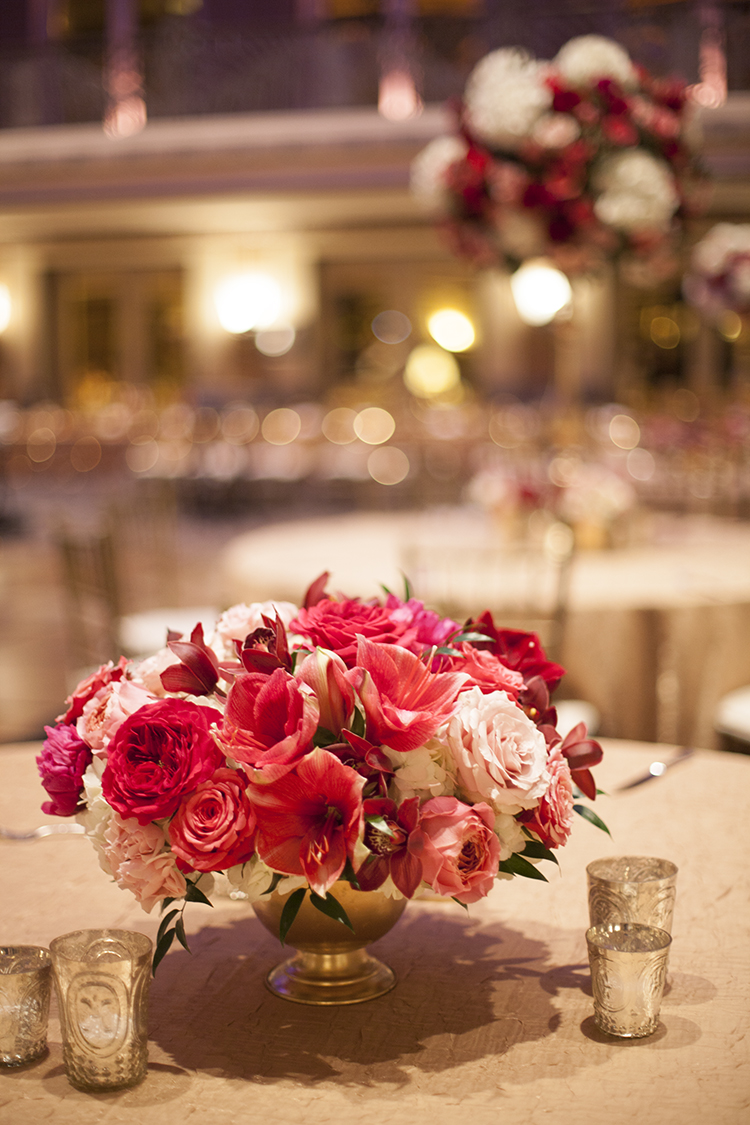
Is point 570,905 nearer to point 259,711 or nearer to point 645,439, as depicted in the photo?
point 259,711

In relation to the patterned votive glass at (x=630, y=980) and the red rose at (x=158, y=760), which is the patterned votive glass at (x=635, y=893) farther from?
the red rose at (x=158, y=760)

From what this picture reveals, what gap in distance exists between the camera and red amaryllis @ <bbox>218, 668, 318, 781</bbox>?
757 millimetres

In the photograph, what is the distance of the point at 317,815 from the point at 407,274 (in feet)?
41.5

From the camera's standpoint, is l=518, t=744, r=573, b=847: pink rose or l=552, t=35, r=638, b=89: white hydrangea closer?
l=518, t=744, r=573, b=847: pink rose

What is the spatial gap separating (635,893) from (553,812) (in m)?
0.16

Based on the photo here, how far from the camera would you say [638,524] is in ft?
10.8

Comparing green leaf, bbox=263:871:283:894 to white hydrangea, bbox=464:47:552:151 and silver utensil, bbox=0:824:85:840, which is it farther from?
white hydrangea, bbox=464:47:552:151

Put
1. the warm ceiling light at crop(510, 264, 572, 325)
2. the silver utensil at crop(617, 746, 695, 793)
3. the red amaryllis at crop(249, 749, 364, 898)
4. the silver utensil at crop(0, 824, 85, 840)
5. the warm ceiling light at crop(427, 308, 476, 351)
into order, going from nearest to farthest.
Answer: the red amaryllis at crop(249, 749, 364, 898), the silver utensil at crop(0, 824, 85, 840), the silver utensil at crop(617, 746, 695, 793), the warm ceiling light at crop(510, 264, 572, 325), the warm ceiling light at crop(427, 308, 476, 351)

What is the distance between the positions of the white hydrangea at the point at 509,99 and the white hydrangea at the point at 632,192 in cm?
22

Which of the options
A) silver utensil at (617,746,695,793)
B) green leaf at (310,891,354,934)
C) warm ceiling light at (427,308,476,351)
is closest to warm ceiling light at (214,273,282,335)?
warm ceiling light at (427,308,476,351)

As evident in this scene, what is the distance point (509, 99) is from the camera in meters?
2.88

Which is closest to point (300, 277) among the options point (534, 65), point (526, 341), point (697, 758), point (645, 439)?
point (526, 341)

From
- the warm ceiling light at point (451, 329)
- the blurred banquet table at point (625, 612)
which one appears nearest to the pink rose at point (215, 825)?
the blurred banquet table at point (625, 612)

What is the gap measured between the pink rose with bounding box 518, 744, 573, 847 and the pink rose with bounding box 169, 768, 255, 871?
20 centimetres
